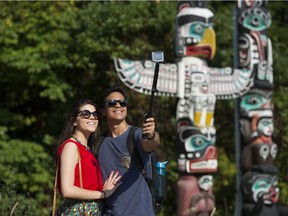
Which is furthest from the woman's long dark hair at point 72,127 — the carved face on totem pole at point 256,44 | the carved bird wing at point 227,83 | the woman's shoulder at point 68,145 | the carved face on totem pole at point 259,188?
the carved face on totem pole at point 256,44

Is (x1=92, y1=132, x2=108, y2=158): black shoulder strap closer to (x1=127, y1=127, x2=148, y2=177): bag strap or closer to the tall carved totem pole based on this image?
(x1=127, y1=127, x2=148, y2=177): bag strap

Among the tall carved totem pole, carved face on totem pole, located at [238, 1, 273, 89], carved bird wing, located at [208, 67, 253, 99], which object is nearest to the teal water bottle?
the tall carved totem pole

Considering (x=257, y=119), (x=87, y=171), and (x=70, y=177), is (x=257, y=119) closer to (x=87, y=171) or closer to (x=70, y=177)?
(x=87, y=171)

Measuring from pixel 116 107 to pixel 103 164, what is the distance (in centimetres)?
32

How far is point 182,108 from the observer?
8.17 metres

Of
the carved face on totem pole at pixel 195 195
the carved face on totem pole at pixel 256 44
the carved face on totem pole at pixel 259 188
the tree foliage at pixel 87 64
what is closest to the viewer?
the carved face on totem pole at pixel 195 195

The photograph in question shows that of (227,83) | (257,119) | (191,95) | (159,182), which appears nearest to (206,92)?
(191,95)

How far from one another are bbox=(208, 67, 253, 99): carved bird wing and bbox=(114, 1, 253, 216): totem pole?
17 cm

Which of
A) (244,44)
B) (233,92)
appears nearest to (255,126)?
(233,92)

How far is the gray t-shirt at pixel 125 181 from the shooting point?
133 inches

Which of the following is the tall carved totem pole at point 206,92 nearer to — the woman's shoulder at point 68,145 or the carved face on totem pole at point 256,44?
the carved face on totem pole at point 256,44

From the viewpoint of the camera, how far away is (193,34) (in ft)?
27.3

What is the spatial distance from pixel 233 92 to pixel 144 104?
7.10ft

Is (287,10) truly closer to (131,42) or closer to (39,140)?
(131,42)
